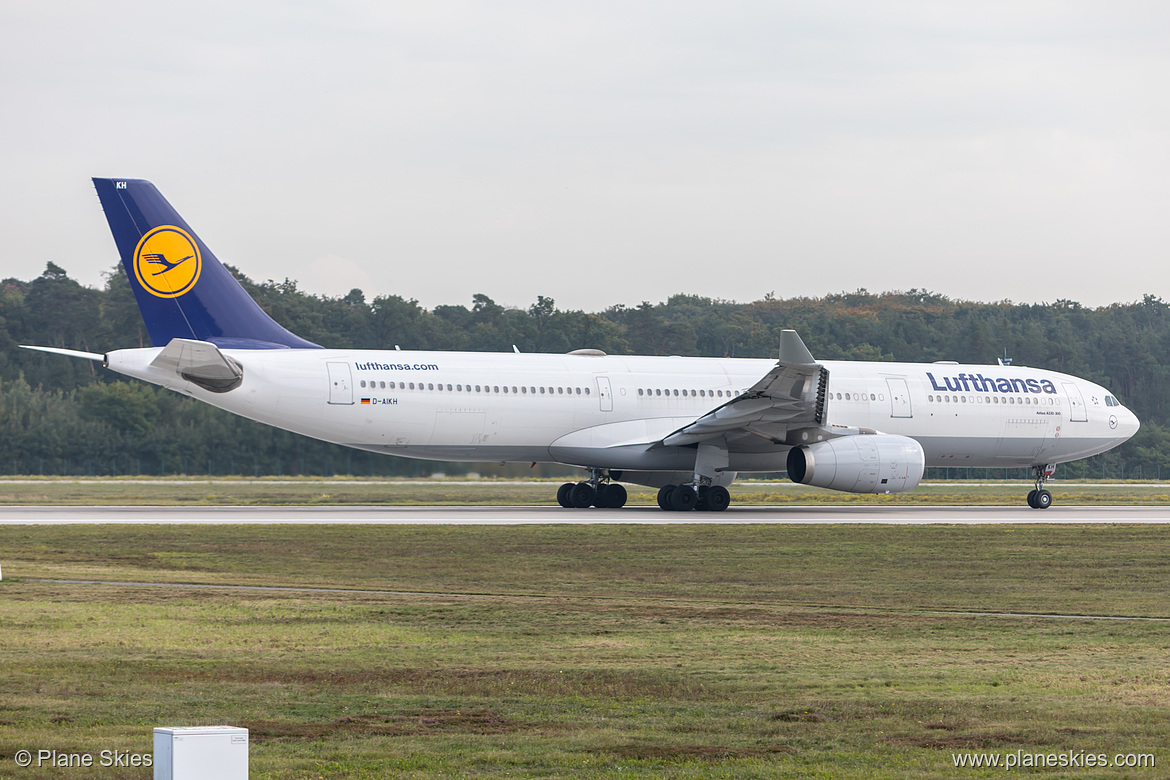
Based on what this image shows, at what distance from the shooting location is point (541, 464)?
31641 millimetres

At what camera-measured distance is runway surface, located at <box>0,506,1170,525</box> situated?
83.7 ft

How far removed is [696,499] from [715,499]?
17.5 inches

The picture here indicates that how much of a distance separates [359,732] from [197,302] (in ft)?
70.2

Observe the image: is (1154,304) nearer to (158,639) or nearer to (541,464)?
(541,464)

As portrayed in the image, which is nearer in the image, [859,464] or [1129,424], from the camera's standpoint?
[859,464]

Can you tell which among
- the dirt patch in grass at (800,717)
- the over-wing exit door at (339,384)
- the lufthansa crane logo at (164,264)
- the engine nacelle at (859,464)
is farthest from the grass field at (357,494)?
the dirt patch in grass at (800,717)

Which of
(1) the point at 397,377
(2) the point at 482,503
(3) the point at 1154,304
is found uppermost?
(3) the point at 1154,304

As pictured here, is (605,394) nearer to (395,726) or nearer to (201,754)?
(395,726)

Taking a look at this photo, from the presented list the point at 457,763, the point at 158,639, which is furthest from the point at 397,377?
the point at 457,763

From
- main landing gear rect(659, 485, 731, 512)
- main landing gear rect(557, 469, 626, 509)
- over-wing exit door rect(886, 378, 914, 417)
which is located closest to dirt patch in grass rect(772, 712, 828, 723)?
main landing gear rect(659, 485, 731, 512)

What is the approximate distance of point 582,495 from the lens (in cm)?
3144

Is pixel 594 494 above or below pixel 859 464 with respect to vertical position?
below

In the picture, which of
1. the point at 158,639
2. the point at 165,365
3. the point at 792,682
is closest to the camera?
the point at 792,682

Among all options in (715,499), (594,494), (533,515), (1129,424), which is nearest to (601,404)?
(594,494)
